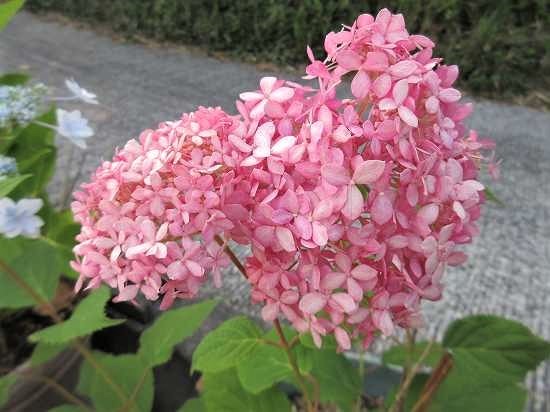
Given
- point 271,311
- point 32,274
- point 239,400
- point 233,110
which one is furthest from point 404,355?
point 233,110

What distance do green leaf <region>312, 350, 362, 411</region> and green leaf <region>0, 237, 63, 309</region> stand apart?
0.30 m

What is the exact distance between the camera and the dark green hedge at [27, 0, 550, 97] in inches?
82.7

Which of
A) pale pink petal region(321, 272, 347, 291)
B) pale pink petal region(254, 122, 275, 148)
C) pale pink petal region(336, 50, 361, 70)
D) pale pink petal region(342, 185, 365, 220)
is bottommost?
pale pink petal region(321, 272, 347, 291)

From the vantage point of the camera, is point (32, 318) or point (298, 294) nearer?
point (298, 294)

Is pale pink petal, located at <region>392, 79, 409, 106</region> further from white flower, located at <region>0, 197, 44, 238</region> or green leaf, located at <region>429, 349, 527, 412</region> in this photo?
white flower, located at <region>0, 197, 44, 238</region>

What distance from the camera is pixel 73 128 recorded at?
0.76 meters

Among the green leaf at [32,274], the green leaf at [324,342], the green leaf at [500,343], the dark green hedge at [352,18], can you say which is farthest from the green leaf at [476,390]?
the dark green hedge at [352,18]

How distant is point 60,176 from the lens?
1.35 m

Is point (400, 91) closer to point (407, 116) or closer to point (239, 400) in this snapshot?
point (407, 116)

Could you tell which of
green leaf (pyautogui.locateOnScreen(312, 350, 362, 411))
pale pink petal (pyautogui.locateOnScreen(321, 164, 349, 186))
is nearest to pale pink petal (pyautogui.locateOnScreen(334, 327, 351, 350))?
pale pink petal (pyautogui.locateOnScreen(321, 164, 349, 186))

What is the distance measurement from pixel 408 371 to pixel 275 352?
0.13 meters

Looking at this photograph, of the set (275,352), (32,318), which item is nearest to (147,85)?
(32,318)

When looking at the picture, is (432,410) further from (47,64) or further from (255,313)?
(47,64)

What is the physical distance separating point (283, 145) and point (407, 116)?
2.8 inches
